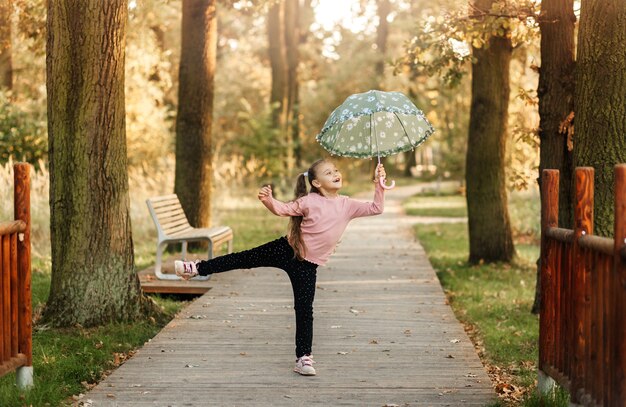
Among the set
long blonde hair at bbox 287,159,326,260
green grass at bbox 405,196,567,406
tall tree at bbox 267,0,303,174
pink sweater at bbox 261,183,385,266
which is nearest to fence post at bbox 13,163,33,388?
pink sweater at bbox 261,183,385,266

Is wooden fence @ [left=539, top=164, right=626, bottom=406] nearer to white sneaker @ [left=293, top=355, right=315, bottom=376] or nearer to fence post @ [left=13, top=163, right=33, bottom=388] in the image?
white sneaker @ [left=293, top=355, right=315, bottom=376]

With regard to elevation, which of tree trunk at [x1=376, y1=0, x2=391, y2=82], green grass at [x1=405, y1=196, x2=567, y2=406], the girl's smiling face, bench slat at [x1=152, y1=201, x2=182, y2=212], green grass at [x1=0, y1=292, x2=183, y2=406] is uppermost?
tree trunk at [x1=376, y1=0, x2=391, y2=82]

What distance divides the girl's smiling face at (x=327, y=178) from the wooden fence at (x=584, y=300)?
1.59 metres

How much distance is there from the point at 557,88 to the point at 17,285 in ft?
21.8

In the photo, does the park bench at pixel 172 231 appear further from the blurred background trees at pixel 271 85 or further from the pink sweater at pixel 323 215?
the pink sweater at pixel 323 215

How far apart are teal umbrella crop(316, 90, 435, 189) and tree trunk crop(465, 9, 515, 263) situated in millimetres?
6575

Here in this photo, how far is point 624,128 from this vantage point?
7918mm

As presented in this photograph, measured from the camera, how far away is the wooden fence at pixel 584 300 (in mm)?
4586

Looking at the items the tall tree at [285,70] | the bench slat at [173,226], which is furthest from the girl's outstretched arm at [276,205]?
the tall tree at [285,70]

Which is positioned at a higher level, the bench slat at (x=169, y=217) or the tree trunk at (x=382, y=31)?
the tree trunk at (x=382, y=31)

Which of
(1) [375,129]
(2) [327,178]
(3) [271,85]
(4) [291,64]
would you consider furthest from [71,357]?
(4) [291,64]

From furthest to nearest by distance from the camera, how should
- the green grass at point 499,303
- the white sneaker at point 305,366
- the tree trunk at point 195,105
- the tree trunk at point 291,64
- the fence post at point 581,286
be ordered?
the tree trunk at point 291,64, the tree trunk at point 195,105, the green grass at point 499,303, the white sneaker at point 305,366, the fence post at point 581,286

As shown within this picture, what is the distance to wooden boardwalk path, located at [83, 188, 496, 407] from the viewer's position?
6.32 metres

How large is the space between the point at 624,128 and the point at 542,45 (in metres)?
2.65
